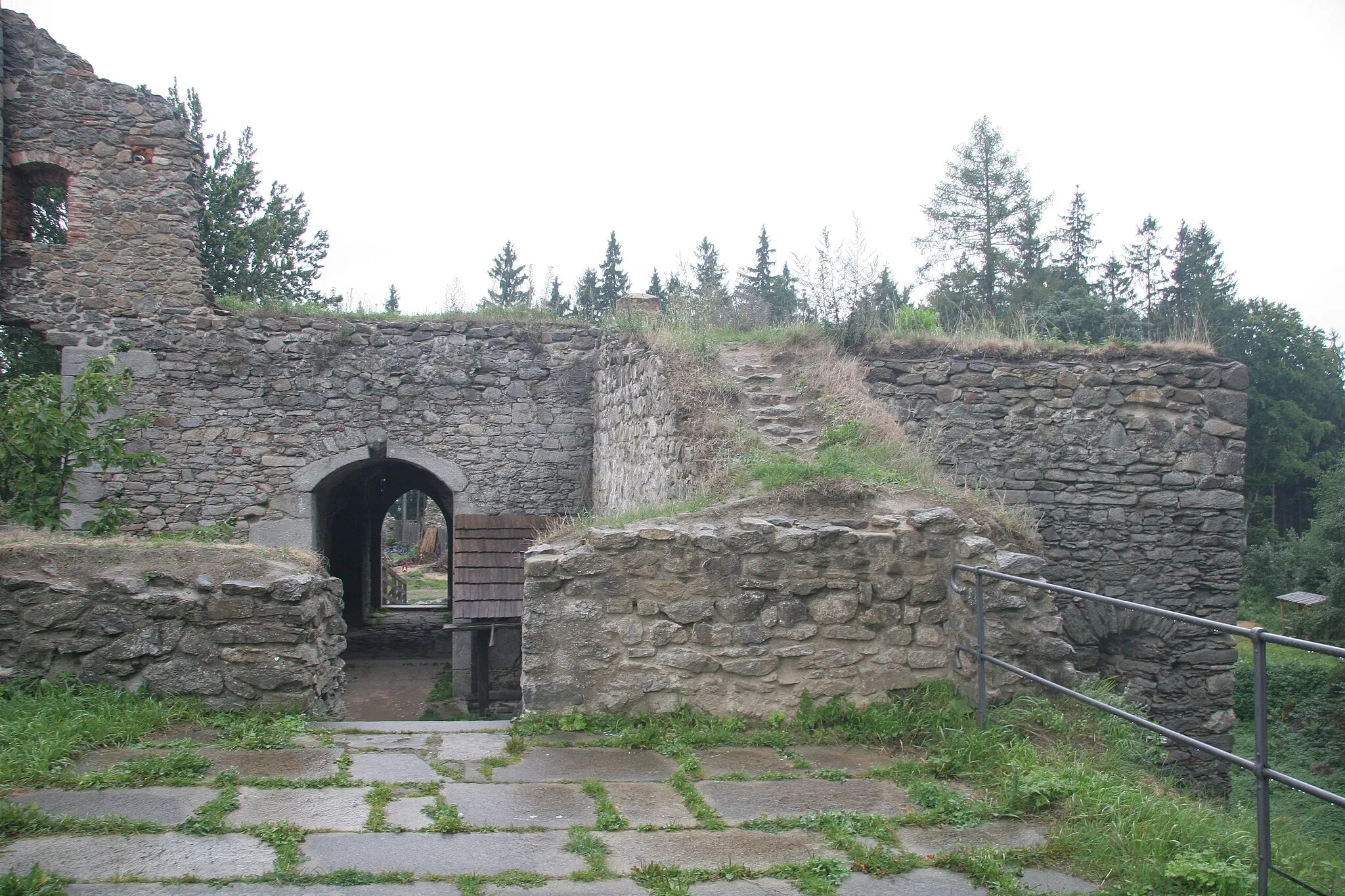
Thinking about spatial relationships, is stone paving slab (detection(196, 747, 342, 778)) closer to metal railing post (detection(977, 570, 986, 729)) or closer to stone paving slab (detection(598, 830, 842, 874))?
stone paving slab (detection(598, 830, 842, 874))

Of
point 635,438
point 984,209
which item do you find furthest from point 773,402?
point 984,209

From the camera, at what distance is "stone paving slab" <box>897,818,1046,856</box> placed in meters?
3.29

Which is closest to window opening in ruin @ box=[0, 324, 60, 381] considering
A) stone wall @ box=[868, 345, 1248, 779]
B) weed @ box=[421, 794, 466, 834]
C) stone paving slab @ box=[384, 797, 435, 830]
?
stone wall @ box=[868, 345, 1248, 779]

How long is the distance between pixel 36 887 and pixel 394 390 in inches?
398

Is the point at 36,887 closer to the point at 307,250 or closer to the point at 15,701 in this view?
the point at 15,701

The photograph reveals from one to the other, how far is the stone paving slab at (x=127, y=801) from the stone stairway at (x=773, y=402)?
4362mm

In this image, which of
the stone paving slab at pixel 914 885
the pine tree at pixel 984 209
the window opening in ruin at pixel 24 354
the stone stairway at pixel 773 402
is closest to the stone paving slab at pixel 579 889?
the stone paving slab at pixel 914 885

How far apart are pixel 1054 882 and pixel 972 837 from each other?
380 millimetres

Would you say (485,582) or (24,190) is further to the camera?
(24,190)

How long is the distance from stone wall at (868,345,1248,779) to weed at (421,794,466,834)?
7486mm

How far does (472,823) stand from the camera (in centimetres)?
343

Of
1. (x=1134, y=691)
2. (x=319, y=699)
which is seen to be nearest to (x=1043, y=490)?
(x=1134, y=691)

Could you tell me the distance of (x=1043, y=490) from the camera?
10.2 m

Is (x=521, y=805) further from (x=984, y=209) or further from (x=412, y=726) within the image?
(x=984, y=209)
